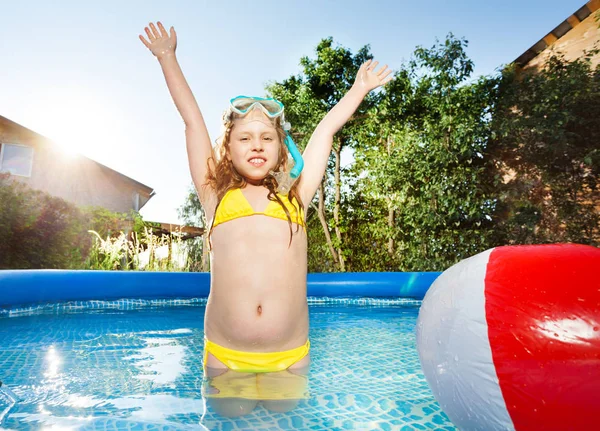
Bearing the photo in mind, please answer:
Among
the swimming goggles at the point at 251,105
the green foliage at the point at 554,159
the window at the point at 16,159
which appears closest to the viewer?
the swimming goggles at the point at 251,105

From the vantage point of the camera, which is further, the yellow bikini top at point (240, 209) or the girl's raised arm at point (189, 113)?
the girl's raised arm at point (189, 113)

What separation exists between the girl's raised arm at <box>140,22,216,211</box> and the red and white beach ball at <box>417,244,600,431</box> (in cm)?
131

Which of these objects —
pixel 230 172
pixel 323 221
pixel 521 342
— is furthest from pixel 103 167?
pixel 521 342

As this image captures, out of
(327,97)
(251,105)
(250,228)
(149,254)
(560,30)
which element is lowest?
(250,228)

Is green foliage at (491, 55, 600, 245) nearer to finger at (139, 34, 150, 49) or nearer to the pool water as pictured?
the pool water

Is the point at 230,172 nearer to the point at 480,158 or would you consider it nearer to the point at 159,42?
the point at 159,42

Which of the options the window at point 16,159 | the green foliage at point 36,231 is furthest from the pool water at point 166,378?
the window at point 16,159

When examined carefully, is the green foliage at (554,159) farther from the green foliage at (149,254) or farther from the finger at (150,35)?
the finger at (150,35)

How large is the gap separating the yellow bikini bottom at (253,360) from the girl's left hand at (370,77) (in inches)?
56.7

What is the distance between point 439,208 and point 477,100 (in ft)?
6.75

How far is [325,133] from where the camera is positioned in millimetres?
2354

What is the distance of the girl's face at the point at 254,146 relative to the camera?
2.08 metres

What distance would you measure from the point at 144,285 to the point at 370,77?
427 centimetres

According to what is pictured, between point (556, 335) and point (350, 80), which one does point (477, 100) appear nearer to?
point (350, 80)
